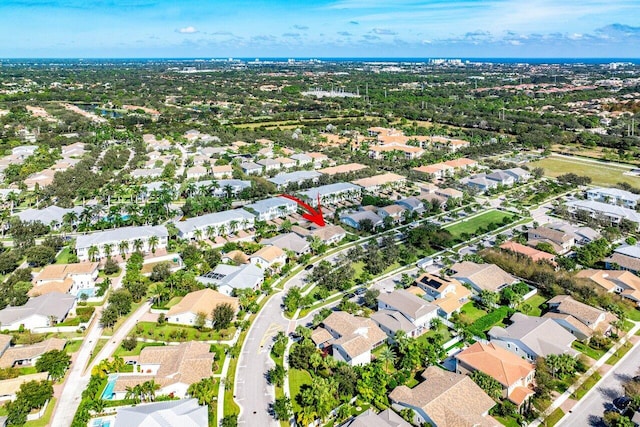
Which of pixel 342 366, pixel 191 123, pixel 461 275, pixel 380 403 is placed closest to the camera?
pixel 380 403

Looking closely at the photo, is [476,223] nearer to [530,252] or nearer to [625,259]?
[530,252]

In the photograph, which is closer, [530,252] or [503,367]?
[503,367]

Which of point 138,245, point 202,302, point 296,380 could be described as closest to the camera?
point 296,380

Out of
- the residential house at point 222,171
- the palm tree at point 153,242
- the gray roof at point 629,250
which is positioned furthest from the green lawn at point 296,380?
the residential house at point 222,171

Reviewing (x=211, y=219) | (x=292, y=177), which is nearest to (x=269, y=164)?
(x=292, y=177)

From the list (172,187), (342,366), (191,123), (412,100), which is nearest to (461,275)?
(342,366)

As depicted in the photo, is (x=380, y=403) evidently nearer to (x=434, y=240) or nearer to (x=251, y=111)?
(x=434, y=240)
